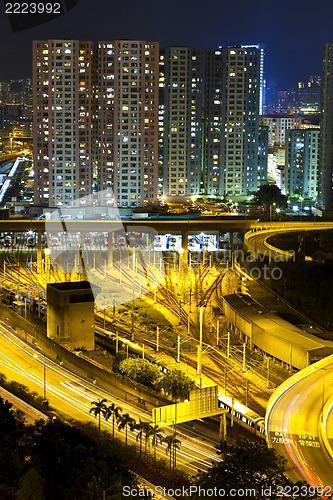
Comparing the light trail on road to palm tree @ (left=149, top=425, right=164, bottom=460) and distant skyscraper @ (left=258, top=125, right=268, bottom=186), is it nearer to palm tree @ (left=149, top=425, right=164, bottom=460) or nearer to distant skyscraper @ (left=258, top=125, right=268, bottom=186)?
palm tree @ (left=149, top=425, right=164, bottom=460)

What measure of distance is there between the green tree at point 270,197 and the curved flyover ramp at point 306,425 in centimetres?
2037

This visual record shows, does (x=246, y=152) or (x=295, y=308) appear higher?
(x=246, y=152)

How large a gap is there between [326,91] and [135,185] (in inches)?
362

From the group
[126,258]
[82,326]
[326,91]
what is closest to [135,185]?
[126,258]

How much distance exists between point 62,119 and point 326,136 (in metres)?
10.8

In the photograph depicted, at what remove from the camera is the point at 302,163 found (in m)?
33.8

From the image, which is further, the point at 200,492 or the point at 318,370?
the point at 318,370

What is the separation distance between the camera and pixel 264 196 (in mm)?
30156

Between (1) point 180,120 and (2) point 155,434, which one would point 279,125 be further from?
(2) point 155,434

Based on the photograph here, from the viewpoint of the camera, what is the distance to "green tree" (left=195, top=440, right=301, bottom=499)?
6703mm

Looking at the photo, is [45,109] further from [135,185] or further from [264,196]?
[264,196]

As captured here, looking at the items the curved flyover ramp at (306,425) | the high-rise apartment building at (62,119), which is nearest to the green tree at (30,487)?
the curved flyover ramp at (306,425)

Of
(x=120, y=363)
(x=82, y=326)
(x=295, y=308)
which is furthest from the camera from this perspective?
(x=295, y=308)

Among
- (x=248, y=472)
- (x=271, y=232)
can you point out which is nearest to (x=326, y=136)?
(x=271, y=232)
